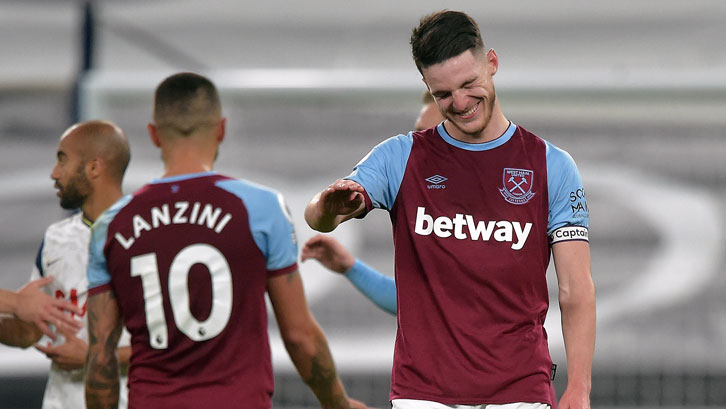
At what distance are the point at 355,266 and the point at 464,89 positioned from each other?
1151mm

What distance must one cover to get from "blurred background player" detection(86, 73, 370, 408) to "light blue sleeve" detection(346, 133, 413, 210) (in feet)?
0.95

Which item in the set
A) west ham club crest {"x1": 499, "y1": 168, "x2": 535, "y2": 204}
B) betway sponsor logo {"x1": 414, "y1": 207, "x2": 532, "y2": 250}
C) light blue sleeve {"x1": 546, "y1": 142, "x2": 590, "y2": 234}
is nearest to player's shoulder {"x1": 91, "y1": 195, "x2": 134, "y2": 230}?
betway sponsor logo {"x1": 414, "y1": 207, "x2": 532, "y2": 250}

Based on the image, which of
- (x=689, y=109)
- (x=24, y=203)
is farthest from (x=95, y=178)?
(x=689, y=109)

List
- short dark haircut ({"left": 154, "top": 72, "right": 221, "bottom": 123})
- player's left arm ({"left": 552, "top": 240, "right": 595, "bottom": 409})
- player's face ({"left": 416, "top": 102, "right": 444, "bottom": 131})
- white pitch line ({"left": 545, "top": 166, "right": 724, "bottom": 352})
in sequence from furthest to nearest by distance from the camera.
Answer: white pitch line ({"left": 545, "top": 166, "right": 724, "bottom": 352}) < player's face ({"left": 416, "top": 102, "right": 444, "bottom": 131}) < short dark haircut ({"left": 154, "top": 72, "right": 221, "bottom": 123}) < player's left arm ({"left": 552, "top": 240, "right": 595, "bottom": 409})

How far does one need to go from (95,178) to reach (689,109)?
15.1ft

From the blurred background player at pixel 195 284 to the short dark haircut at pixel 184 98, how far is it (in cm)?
20

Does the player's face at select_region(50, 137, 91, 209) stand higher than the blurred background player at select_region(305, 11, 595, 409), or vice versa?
the player's face at select_region(50, 137, 91, 209)

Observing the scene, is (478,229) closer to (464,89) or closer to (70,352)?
(464,89)

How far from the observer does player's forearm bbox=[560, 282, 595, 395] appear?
2609 millimetres

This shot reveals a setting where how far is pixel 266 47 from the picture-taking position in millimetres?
11070

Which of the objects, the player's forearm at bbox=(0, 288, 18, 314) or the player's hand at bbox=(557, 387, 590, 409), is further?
the player's forearm at bbox=(0, 288, 18, 314)

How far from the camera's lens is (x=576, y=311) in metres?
2.65

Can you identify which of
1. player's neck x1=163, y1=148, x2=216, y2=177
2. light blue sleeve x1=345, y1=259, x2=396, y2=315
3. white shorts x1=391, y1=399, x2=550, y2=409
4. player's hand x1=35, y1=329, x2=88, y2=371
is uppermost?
player's neck x1=163, y1=148, x2=216, y2=177

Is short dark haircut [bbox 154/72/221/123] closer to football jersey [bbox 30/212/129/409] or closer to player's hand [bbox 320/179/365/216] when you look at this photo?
player's hand [bbox 320/179/365/216]
